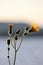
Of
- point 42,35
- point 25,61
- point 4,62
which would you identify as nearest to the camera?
point 4,62

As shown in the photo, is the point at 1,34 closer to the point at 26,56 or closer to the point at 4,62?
the point at 26,56

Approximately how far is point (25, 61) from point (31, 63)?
0.33 ft

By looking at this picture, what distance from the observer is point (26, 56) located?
6.64ft

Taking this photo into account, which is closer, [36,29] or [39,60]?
[36,29]

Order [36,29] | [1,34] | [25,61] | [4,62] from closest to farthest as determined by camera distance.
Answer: [36,29]
[4,62]
[25,61]
[1,34]

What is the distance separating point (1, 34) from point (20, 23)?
1.75 feet

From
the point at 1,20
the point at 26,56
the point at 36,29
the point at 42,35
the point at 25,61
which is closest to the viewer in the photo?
the point at 36,29

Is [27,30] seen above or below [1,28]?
above

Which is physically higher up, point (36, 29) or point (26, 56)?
point (36, 29)

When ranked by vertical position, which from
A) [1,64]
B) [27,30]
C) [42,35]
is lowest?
[42,35]

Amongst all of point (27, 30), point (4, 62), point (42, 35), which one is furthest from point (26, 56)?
point (42, 35)

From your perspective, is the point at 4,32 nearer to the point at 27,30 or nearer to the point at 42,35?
the point at 42,35

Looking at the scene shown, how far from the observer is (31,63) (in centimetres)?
173

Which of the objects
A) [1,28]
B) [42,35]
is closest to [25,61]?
[1,28]
